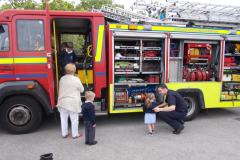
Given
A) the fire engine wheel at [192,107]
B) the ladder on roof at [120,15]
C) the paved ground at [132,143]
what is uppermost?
the ladder on roof at [120,15]

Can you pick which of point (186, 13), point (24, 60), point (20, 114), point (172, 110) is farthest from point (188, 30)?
point (20, 114)

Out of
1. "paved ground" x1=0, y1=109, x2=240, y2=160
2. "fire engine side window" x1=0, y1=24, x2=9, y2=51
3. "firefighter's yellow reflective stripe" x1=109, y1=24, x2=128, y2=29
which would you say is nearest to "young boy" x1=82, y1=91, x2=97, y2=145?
"paved ground" x1=0, y1=109, x2=240, y2=160

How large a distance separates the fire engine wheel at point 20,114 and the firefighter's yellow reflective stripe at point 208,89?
3.38m

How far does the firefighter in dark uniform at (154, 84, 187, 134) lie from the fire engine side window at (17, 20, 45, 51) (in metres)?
2.87

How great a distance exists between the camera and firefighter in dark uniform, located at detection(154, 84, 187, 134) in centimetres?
564

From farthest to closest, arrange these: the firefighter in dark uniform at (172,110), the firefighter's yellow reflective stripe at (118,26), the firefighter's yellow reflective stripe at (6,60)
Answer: the firefighter's yellow reflective stripe at (118,26), the firefighter in dark uniform at (172,110), the firefighter's yellow reflective stripe at (6,60)

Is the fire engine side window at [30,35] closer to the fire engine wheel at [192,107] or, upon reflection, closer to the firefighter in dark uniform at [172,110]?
the firefighter in dark uniform at [172,110]

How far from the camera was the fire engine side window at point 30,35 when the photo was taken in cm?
535

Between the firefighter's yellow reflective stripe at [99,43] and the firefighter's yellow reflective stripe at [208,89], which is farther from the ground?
the firefighter's yellow reflective stripe at [99,43]

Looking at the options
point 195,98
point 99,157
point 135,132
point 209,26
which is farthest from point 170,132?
point 209,26

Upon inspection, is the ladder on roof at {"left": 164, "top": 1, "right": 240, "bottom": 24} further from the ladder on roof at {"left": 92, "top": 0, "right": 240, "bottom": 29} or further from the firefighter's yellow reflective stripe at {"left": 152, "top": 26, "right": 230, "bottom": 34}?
the firefighter's yellow reflective stripe at {"left": 152, "top": 26, "right": 230, "bottom": 34}

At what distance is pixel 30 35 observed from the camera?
540 centimetres

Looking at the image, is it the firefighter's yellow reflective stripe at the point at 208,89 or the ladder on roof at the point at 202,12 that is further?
the ladder on roof at the point at 202,12

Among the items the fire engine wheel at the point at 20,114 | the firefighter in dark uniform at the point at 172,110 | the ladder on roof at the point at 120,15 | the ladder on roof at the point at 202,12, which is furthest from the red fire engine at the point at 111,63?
the firefighter in dark uniform at the point at 172,110
